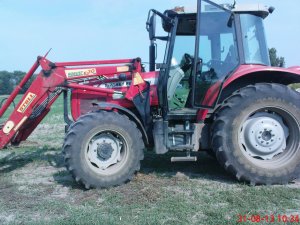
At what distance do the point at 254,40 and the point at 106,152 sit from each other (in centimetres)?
289

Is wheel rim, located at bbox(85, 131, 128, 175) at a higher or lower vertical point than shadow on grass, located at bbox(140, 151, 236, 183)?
higher

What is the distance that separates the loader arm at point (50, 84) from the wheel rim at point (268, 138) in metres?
2.05

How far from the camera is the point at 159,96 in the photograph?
6117mm

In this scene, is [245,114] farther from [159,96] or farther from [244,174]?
[159,96]

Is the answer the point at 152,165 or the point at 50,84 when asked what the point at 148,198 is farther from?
the point at 50,84

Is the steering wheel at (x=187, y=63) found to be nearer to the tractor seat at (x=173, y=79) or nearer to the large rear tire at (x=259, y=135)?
the tractor seat at (x=173, y=79)

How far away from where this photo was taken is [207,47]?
5852 mm

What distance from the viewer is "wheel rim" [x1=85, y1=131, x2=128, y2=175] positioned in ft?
18.2

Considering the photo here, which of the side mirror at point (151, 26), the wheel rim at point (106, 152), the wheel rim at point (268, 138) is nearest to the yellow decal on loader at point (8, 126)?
the wheel rim at point (106, 152)

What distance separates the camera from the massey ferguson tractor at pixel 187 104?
553cm

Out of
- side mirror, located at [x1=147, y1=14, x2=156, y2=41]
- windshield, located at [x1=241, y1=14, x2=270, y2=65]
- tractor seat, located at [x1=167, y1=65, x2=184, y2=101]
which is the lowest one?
tractor seat, located at [x1=167, y1=65, x2=184, y2=101]

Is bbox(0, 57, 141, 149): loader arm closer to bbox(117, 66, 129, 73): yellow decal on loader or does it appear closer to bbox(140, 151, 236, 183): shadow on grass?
bbox(117, 66, 129, 73): yellow decal on loader

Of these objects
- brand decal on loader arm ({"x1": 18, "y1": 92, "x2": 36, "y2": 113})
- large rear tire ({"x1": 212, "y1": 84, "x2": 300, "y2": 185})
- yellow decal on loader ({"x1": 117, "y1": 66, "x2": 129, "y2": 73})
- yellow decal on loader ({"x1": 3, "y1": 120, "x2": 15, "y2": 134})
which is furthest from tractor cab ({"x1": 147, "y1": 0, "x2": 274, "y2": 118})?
yellow decal on loader ({"x1": 3, "y1": 120, "x2": 15, "y2": 134})

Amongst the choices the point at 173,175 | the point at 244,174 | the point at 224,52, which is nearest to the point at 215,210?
the point at 244,174
